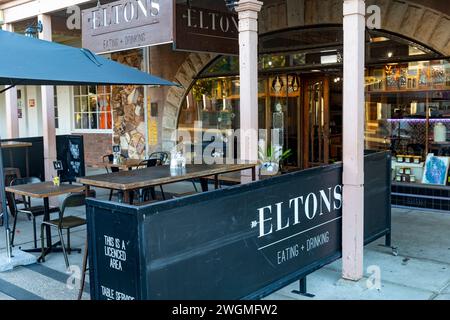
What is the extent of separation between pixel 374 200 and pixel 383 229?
418 mm

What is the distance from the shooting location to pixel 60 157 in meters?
9.92

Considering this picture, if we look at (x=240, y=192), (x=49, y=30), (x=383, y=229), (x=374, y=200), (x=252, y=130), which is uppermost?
(x=49, y=30)

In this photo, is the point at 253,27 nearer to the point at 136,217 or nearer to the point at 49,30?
the point at 136,217

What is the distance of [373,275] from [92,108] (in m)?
10.3

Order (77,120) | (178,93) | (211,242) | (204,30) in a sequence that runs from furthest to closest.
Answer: (77,120)
(178,93)
(204,30)
(211,242)

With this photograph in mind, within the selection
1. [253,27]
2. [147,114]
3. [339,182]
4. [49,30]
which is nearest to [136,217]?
[339,182]

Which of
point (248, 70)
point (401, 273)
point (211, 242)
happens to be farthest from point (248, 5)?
point (401, 273)

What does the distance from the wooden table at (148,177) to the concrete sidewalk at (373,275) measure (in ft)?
3.29

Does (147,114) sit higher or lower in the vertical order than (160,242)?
higher

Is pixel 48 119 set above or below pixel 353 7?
below

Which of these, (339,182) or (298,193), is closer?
(298,193)

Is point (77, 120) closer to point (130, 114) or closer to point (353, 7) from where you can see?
point (130, 114)

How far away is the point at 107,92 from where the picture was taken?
1278cm

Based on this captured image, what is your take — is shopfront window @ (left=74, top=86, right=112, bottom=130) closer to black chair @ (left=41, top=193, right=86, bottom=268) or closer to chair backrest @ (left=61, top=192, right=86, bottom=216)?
black chair @ (left=41, top=193, right=86, bottom=268)
